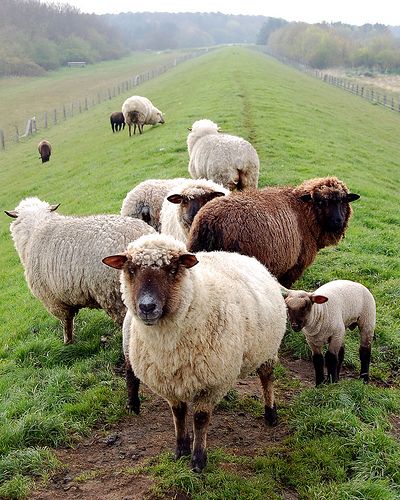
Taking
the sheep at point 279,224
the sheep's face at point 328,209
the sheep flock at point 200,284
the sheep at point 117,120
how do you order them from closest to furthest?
1. the sheep flock at point 200,284
2. the sheep at point 279,224
3. the sheep's face at point 328,209
4. the sheep at point 117,120

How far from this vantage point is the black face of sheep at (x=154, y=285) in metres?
3.61

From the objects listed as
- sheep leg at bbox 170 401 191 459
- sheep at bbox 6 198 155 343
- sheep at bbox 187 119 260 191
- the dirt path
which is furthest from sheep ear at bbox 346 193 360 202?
sheep leg at bbox 170 401 191 459

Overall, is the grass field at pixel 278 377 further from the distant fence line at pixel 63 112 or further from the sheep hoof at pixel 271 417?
the distant fence line at pixel 63 112

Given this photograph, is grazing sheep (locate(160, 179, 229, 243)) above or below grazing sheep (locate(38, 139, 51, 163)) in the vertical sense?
above

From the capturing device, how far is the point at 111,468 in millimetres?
4281

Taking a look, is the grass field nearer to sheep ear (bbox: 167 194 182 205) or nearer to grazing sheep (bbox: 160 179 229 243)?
grazing sheep (bbox: 160 179 229 243)

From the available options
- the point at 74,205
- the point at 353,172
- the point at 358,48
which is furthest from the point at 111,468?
the point at 358,48

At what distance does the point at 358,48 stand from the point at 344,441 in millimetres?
92806

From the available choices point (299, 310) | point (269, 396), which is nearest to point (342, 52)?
point (299, 310)

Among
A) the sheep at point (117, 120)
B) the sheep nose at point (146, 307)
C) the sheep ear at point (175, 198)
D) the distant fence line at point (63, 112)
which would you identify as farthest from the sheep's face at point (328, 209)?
the distant fence line at point (63, 112)

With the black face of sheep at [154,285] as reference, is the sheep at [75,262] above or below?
below

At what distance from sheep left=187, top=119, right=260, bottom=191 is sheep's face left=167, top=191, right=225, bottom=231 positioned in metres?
3.39

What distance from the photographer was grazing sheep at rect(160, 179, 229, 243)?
709 centimetres

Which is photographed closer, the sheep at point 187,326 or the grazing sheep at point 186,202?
the sheep at point 187,326
